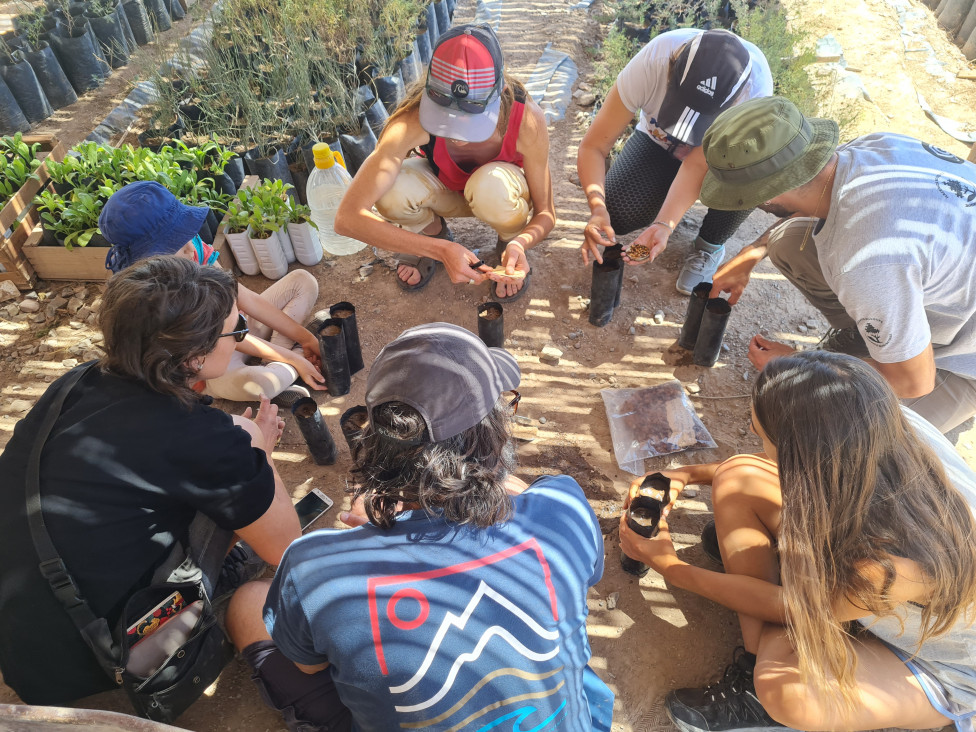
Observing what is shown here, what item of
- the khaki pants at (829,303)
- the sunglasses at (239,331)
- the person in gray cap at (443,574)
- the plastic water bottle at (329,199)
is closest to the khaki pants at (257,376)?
the sunglasses at (239,331)

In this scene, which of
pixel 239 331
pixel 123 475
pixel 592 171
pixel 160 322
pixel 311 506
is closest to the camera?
pixel 123 475

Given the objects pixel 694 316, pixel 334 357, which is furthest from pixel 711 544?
pixel 334 357

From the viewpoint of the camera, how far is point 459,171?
2.94 m

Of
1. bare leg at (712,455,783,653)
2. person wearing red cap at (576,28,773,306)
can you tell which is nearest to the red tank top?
person wearing red cap at (576,28,773,306)

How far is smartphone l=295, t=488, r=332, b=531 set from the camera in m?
2.27

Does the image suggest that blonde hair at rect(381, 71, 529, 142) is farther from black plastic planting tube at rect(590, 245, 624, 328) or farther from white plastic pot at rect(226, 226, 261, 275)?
white plastic pot at rect(226, 226, 261, 275)

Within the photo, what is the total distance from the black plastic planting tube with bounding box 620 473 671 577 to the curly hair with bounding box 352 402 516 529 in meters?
0.83

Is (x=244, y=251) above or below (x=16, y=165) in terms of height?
below

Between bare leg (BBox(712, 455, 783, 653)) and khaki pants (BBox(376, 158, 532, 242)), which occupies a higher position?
khaki pants (BBox(376, 158, 532, 242))

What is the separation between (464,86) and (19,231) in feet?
8.40

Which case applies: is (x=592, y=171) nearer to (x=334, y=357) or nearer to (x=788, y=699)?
(x=334, y=357)

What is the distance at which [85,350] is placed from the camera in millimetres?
2979

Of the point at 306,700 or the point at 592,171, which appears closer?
the point at 306,700

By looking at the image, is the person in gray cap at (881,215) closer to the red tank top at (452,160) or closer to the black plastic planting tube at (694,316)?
the black plastic planting tube at (694,316)
